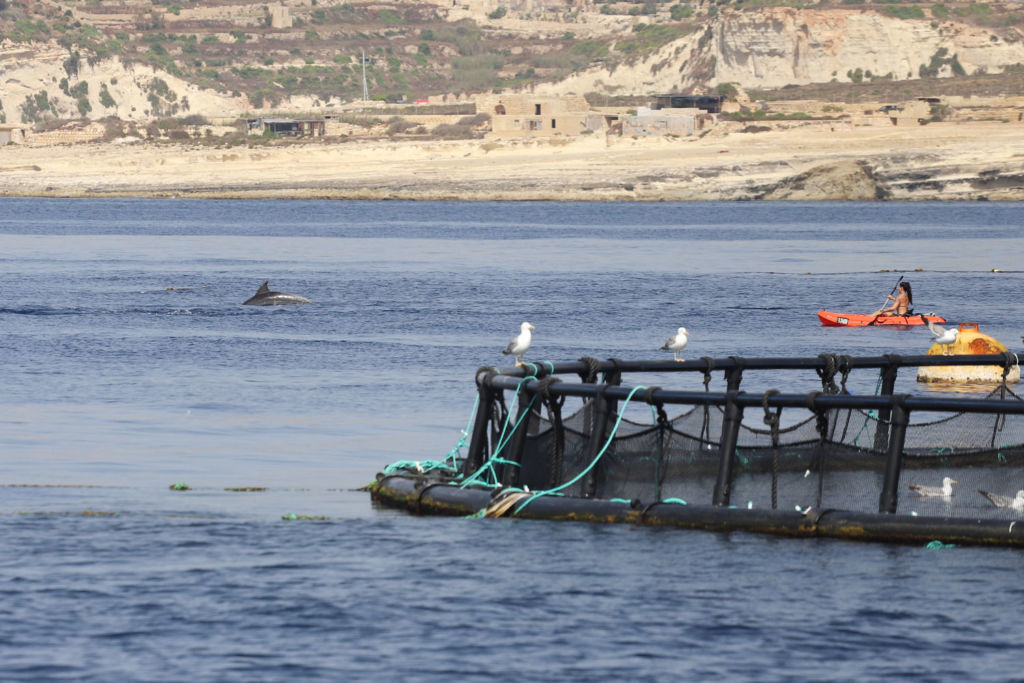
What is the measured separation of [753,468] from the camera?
15.1 meters

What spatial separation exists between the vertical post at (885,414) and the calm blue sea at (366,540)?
1.99 metres

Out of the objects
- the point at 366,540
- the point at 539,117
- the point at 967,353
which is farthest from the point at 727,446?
the point at 539,117

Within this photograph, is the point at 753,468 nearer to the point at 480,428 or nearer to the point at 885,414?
the point at 885,414

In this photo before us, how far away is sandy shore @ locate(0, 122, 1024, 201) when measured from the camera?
4904 inches

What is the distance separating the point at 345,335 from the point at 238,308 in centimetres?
776

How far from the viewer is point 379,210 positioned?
4574 inches

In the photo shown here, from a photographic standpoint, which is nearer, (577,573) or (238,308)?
(577,573)

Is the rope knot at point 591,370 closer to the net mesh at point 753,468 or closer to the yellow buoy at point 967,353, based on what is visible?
the net mesh at point 753,468

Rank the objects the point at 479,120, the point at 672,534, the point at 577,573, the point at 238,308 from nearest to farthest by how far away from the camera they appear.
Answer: the point at 577,573, the point at 672,534, the point at 238,308, the point at 479,120

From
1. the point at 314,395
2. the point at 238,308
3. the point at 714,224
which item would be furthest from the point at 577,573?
the point at 714,224

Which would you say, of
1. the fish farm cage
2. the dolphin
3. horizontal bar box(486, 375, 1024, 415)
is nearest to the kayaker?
the dolphin

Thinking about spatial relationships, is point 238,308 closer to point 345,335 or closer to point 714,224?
point 345,335

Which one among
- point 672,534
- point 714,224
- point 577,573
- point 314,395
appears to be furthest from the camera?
point 714,224

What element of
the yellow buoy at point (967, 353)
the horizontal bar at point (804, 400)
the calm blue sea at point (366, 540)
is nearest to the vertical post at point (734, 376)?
the horizontal bar at point (804, 400)
